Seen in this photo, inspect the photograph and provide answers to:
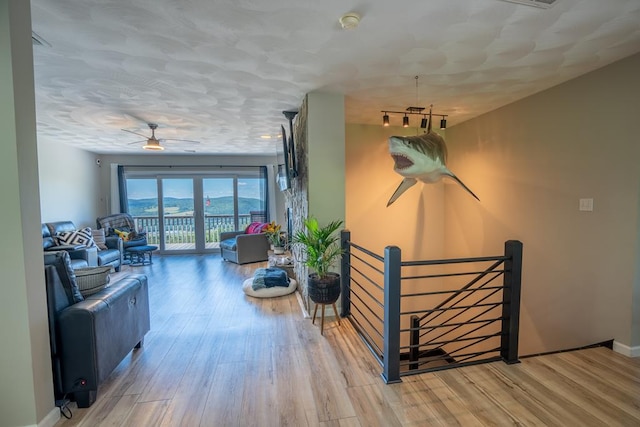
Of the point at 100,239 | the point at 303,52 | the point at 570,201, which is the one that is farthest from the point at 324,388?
the point at 100,239

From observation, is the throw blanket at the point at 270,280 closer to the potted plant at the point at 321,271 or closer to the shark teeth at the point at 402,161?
the potted plant at the point at 321,271

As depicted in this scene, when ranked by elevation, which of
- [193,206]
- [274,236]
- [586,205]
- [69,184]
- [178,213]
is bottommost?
[274,236]

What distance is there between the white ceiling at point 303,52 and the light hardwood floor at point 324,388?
7.79 ft

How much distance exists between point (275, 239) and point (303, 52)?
3.82m

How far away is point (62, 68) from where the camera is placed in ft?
7.73

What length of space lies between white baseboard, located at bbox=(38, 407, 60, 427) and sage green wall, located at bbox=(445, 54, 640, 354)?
4.08 meters

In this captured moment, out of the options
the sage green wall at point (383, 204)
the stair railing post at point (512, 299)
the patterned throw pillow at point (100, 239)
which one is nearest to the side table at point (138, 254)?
the patterned throw pillow at point (100, 239)

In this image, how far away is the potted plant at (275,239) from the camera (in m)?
5.36

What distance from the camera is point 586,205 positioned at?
266cm

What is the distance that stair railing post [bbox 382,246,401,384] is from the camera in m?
1.98

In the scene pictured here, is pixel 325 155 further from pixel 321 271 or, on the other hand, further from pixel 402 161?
pixel 321 271

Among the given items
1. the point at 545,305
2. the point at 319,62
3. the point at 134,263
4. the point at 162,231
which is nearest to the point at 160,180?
the point at 162,231

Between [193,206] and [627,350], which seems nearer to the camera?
[627,350]

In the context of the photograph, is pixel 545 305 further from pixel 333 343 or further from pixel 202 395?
pixel 202 395
